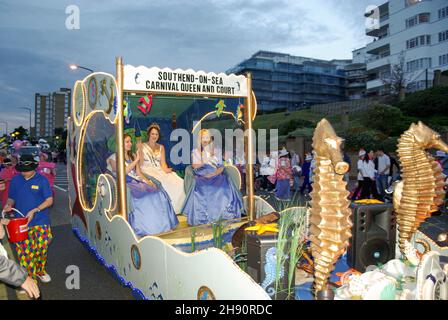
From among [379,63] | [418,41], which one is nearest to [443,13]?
[418,41]

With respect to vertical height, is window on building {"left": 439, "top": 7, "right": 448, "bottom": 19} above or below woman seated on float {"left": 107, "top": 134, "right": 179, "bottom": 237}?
above

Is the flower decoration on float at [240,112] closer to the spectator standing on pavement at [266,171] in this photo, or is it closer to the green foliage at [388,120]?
the spectator standing on pavement at [266,171]

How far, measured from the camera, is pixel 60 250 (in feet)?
23.1

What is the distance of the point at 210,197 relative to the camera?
247 inches

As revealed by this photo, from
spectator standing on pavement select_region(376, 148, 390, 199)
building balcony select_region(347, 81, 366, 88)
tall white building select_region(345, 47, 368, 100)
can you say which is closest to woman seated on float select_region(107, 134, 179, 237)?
spectator standing on pavement select_region(376, 148, 390, 199)

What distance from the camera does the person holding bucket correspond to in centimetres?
480

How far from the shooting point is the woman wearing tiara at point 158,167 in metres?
6.86

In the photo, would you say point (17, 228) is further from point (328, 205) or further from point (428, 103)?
point (428, 103)

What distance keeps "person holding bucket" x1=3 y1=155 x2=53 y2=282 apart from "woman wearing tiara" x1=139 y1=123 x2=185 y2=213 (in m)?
1.99

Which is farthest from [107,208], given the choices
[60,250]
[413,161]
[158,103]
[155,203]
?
[413,161]

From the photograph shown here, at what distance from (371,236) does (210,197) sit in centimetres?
297

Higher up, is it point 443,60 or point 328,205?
point 443,60

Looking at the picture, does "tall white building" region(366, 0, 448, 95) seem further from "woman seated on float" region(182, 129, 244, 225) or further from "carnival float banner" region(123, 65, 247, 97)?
"carnival float banner" region(123, 65, 247, 97)

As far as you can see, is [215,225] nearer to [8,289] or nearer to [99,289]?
[99,289]
